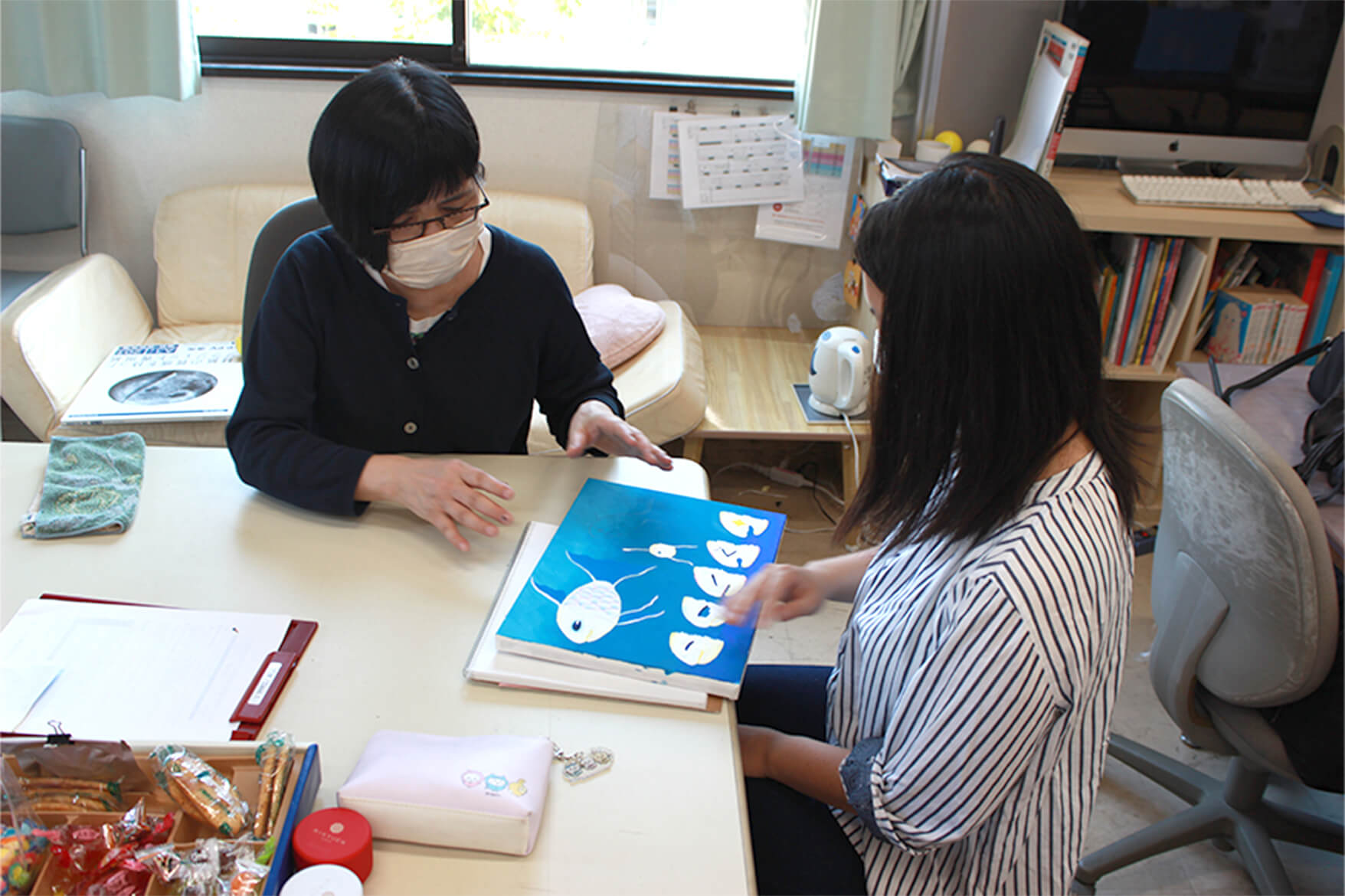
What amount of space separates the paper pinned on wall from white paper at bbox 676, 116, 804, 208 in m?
0.03

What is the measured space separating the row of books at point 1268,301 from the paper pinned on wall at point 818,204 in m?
1.02

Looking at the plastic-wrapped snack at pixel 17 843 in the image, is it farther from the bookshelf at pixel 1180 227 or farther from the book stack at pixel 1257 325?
the book stack at pixel 1257 325

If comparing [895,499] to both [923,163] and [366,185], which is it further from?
[923,163]

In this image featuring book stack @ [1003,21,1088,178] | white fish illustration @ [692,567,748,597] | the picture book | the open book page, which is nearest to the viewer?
the open book page

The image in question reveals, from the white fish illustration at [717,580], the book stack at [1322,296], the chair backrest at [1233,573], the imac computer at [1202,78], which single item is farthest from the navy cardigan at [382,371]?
the book stack at [1322,296]

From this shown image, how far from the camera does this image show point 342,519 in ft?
4.02

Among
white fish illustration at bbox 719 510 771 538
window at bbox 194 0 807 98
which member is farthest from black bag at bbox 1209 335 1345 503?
window at bbox 194 0 807 98

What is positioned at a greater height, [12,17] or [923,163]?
[12,17]

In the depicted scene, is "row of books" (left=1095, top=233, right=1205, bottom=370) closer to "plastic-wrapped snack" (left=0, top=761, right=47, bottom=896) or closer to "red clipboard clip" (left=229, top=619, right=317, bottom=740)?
"red clipboard clip" (left=229, top=619, right=317, bottom=740)

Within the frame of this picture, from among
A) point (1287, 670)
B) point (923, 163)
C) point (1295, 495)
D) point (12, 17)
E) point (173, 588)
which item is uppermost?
point (12, 17)

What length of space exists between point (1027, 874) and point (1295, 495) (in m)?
0.64

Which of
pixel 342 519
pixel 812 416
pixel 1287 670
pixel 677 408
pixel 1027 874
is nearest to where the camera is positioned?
pixel 1027 874

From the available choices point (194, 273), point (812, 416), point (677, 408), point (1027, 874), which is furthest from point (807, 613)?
point (194, 273)

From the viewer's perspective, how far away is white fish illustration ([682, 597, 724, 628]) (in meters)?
1.04
